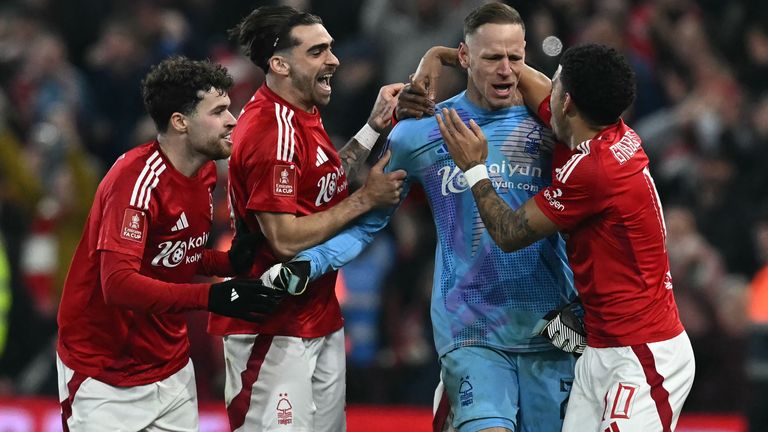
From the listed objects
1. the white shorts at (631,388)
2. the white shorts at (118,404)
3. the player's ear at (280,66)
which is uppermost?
the player's ear at (280,66)

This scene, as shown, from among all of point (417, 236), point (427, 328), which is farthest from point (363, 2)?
point (427, 328)

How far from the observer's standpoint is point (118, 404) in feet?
20.1

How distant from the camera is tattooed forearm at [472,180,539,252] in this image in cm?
588

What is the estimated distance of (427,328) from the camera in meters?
10.0

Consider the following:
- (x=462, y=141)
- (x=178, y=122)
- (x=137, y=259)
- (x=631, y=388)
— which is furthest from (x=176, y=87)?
(x=631, y=388)

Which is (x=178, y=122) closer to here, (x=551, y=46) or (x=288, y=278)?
(x=288, y=278)

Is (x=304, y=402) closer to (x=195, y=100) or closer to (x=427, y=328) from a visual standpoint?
(x=195, y=100)

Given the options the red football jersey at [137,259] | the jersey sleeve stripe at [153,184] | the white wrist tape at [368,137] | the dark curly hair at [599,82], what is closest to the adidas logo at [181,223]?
the red football jersey at [137,259]

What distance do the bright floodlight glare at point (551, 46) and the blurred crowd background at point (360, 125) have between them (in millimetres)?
47

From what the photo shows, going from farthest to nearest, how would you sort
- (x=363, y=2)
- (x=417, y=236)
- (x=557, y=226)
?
(x=363, y=2) → (x=417, y=236) → (x=557, y=226)

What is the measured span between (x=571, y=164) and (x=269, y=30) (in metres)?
1.64

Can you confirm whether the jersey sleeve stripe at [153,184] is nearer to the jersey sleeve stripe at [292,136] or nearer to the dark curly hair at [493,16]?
the jersey sleeve stripe at [292,136]

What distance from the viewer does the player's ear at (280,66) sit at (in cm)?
635

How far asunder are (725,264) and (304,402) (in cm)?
472
